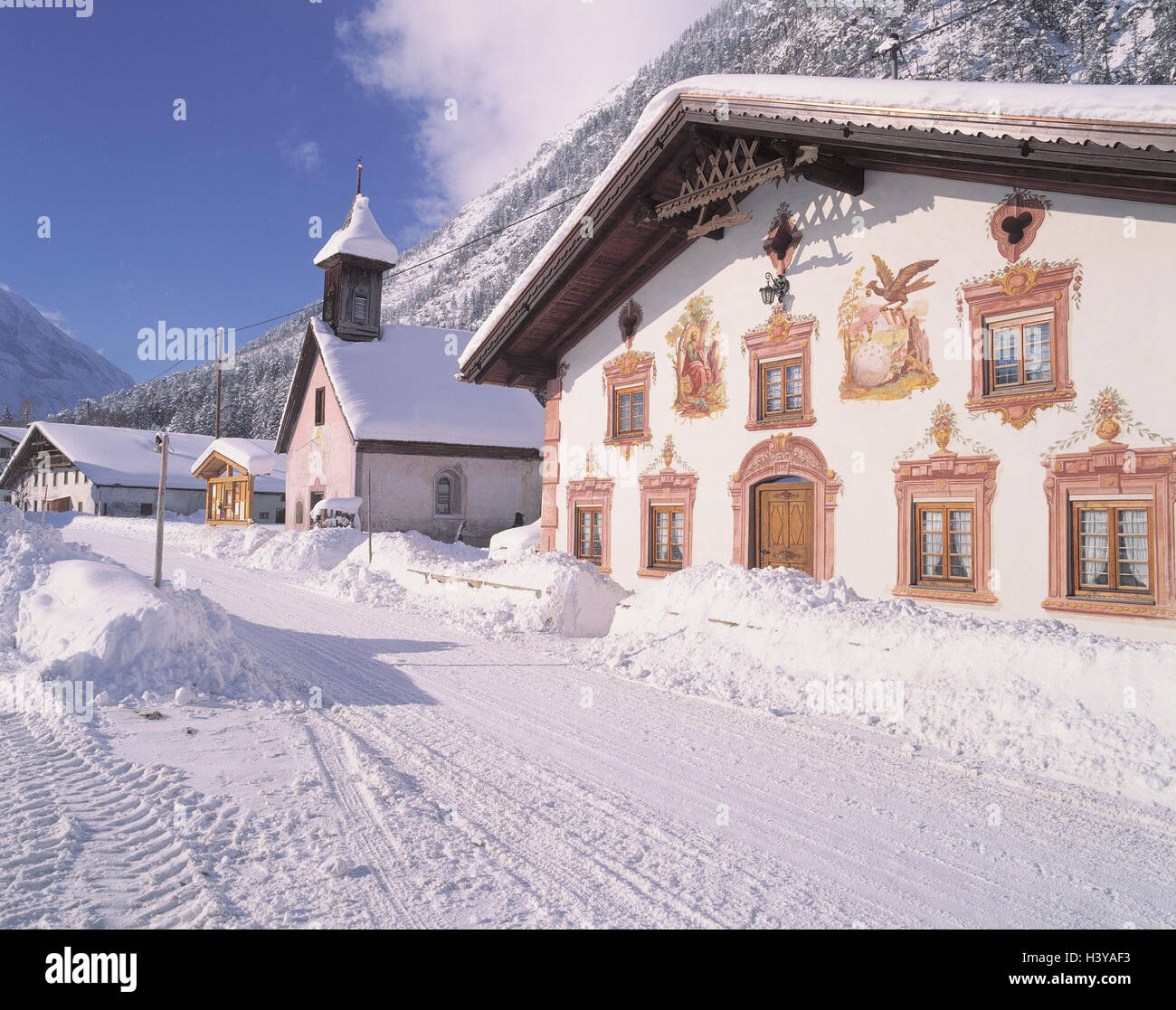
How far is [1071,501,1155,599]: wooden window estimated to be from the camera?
8.26 meters

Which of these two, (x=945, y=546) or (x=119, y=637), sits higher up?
(x=945, y=546)

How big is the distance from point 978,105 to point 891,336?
2.97 m

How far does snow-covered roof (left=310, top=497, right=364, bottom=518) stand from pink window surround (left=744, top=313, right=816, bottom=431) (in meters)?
18.0

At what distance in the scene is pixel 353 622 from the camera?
43.4ft

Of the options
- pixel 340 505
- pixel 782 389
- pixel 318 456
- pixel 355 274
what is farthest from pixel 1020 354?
pixel 355 274

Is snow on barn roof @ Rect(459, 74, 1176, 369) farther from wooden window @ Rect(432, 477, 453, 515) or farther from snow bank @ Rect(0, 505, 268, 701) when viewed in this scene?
wooden window @ Rect(432, 477, 453, 515)

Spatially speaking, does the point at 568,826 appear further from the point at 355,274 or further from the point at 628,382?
the point at 355,274

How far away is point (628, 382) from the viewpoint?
49.0 feet

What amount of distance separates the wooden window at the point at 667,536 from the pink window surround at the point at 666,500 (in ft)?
0.16

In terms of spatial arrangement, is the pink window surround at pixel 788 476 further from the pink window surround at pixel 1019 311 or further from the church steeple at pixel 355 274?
the church steeple at pixel 355 274

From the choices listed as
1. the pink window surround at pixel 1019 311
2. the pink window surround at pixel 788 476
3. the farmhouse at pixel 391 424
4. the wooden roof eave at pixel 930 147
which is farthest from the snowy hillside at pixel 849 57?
the pink window surround at pixel 788 476

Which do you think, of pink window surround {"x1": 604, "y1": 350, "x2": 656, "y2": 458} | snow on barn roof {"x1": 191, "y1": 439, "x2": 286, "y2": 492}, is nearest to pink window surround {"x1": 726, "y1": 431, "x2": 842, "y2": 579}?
pink window surround {"x1": 604, "y1": 350, "x2": 656, "y2": 458}
